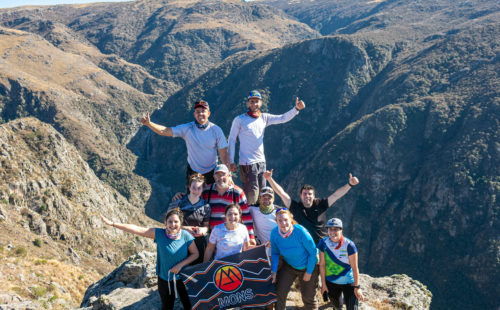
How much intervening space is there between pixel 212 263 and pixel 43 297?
11708 mm

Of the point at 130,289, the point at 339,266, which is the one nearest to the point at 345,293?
the point at 339,266

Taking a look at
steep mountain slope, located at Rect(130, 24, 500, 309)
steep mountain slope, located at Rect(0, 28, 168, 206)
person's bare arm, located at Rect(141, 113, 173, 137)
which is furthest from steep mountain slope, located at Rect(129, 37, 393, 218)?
person's bare arm, located at Rect(141, 113, 173, 137)

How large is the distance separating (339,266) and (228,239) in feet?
9.74

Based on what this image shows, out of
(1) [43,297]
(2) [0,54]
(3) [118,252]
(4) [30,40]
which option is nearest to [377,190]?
(3) [118,252]

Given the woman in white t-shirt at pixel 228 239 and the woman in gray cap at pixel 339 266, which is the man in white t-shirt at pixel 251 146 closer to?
the woman in white t-shirt at pixel 228 239

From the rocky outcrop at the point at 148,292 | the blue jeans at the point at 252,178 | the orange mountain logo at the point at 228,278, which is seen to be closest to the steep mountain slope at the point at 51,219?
the rocky outcrop at the point at 148,292

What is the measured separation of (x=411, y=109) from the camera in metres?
78.9

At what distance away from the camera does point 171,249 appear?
822 cm

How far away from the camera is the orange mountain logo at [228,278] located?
8320 millimetres

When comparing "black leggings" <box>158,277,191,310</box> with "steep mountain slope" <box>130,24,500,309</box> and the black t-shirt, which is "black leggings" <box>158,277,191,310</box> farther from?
"steep mountain slope" <box>130,24,500,309</box>

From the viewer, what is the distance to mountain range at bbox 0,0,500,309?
6062cm

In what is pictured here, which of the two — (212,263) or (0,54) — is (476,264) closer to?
(212,263)

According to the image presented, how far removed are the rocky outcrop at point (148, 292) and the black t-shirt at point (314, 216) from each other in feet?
7.47

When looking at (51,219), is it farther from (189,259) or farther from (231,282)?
(231,282)
